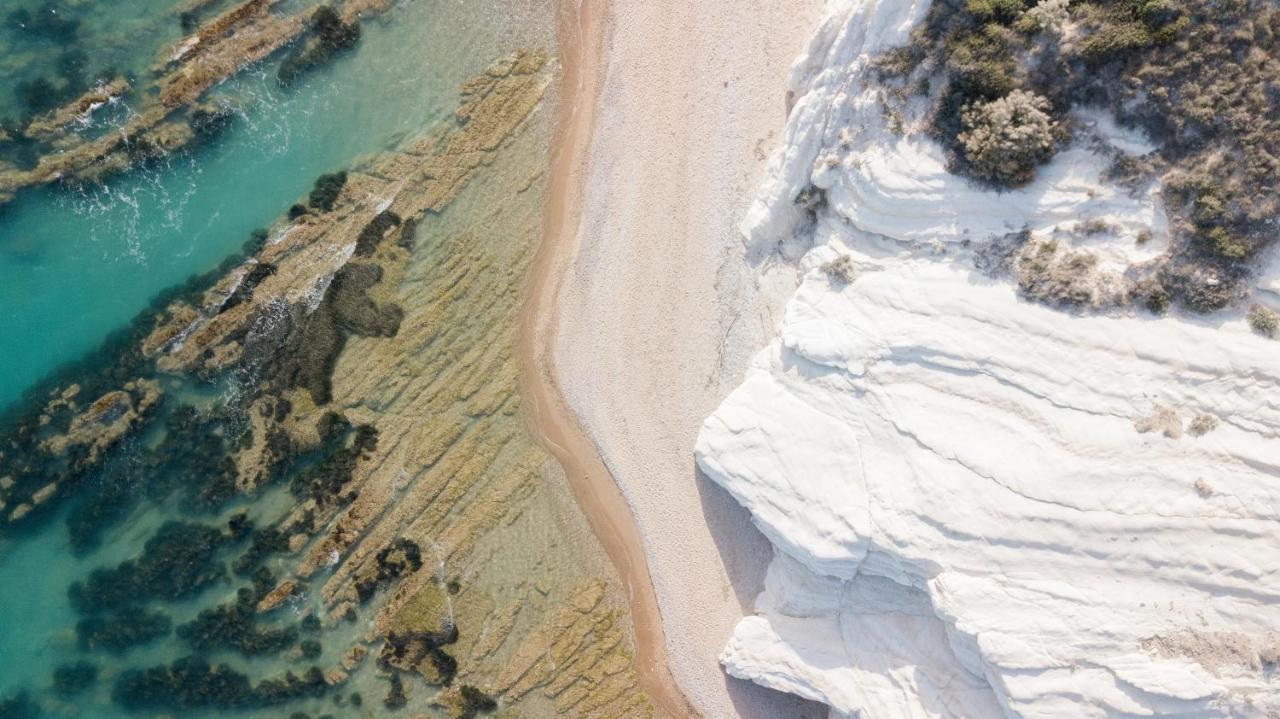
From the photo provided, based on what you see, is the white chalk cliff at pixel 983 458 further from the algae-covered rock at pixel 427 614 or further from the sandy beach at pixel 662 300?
the algae-covered rock at pixel 427 614

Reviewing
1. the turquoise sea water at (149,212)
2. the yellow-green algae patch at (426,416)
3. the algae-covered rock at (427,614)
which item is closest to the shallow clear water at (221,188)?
the turquoise sea water at (149,212)

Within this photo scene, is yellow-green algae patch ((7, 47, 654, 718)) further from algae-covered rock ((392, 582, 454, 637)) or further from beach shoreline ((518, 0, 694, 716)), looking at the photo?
beach shoreline ((518, 0, 694, 716))

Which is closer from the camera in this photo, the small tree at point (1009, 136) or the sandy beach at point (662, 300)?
the small tree at point (1009, 136)

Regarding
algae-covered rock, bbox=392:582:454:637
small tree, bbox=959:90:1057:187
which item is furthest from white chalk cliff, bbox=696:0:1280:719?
algae-covered rock, bbox=392:582:454:637

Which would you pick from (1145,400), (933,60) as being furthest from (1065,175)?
(1145,400)

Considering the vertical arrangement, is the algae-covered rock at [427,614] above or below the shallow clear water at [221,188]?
below

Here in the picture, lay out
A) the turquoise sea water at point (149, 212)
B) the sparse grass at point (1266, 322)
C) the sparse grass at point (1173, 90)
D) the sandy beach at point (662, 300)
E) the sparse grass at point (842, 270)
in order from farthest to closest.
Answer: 1. the turquoise sea water at point (149, 212)
2. the sandy beach at point (662, 300)
3. the sparse grass at point (842, 270)
4. the sparse grass at point (1266, 322)
5. the sparse grass at point (1173, 90)

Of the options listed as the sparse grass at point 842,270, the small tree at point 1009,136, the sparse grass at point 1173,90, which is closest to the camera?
the sparse grass at point 1173,90

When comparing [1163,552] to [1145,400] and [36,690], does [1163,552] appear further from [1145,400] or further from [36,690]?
[36,690]

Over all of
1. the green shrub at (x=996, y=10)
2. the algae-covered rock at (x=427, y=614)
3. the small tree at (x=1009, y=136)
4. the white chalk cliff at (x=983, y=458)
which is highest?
the green shrub at (x=996, y=10)
